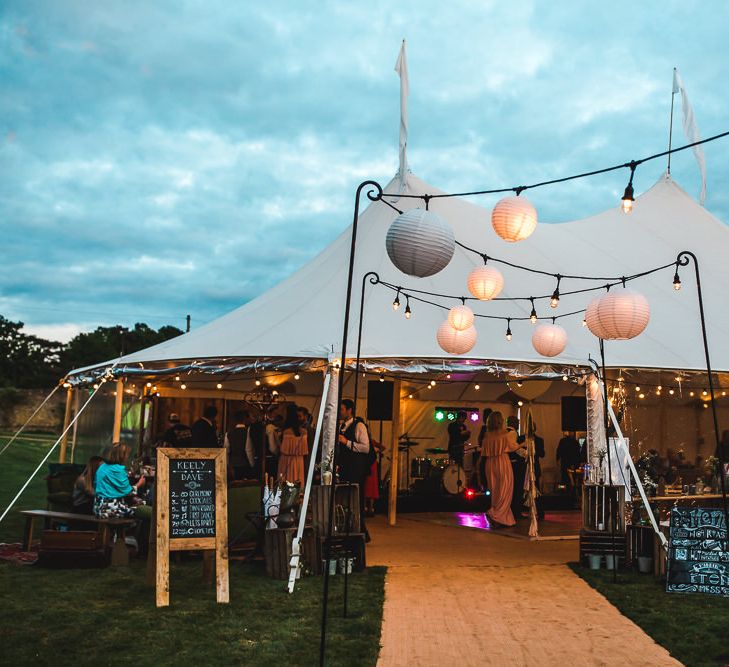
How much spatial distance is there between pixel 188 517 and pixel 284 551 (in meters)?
0.94

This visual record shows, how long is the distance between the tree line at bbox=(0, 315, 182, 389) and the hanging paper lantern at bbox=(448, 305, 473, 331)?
35890mm

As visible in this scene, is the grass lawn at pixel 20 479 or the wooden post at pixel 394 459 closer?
the grass lawn at pixel 20 479

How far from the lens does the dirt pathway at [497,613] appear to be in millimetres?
4203

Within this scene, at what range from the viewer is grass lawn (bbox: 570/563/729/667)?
429cm

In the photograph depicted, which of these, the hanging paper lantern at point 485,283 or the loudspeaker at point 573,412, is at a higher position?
the hanging paper lantern at point 485,283

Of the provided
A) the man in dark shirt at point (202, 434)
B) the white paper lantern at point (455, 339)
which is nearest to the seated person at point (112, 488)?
the man in dark shirt at point (202, 434)

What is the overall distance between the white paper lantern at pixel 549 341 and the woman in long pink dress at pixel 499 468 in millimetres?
2282

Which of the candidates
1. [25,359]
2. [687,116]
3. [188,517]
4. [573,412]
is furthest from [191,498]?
[25,359]

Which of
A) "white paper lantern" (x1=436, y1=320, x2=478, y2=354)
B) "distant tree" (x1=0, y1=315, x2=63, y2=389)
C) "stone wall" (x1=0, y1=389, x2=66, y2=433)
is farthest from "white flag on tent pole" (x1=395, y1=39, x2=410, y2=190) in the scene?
"distant tree" (x1=0, y1=315, x2=63, y2=389)

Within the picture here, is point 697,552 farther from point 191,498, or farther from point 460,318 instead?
point 191,498

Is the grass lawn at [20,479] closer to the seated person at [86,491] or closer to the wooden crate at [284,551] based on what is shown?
the seated person at [86,491]

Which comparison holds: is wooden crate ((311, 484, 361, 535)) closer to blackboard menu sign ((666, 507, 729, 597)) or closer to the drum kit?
blackboard menu sign ((666, 507, 729, 597))

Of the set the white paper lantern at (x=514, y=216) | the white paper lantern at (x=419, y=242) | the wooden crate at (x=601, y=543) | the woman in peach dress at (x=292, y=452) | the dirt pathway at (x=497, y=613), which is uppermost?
the white paper lantern at (x=514, y=216)

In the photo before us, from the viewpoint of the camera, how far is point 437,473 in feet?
41.0
